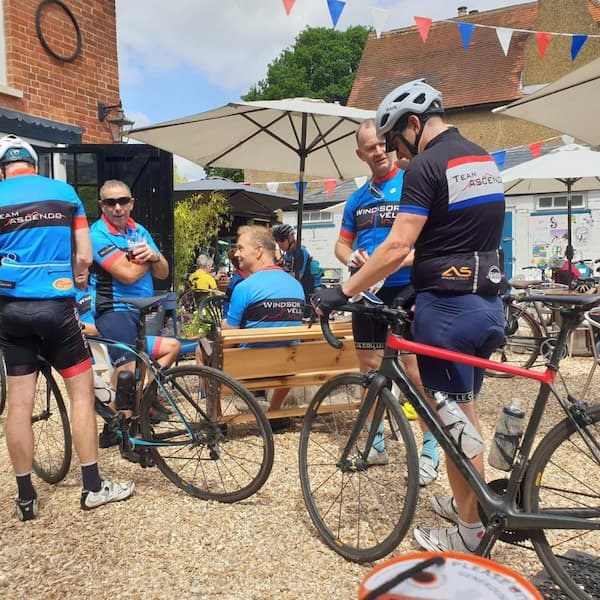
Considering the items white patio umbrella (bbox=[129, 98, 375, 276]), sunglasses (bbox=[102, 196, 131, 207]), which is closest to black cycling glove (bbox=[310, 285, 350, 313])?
sunglasses (bbox=[102, 196, 131, 207])

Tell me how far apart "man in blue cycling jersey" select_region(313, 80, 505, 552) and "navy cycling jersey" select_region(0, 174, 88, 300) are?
4.65ft

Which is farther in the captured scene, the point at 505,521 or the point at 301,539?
the point at 301,539

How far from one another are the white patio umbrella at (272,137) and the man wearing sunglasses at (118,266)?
1763mm

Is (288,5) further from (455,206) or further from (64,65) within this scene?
(455,206)

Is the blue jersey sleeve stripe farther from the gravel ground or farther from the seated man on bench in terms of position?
the seated man on bench

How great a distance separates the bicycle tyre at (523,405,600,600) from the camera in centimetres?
209

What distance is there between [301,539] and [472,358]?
131 cm

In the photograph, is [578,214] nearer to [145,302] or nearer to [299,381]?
[299,381]

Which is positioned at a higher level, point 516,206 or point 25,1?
point 25,1

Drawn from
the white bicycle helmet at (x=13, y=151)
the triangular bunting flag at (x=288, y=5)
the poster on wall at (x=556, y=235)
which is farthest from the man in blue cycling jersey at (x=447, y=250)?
the poster on wall at (x=556, y=235)

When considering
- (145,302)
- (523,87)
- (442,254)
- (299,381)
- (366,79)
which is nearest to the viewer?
(442,254)

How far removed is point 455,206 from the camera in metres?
2.19

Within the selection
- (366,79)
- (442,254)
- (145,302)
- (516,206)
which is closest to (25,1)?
(145,302)

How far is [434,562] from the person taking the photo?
105 centimetres
